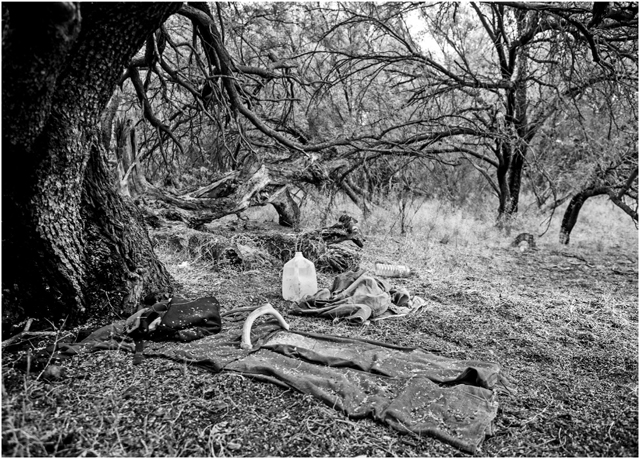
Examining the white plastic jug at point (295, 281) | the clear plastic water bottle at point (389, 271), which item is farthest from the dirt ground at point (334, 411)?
the clear plastic water bottle at point (389, 271)

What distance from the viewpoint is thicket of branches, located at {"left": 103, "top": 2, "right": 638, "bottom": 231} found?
4.56m

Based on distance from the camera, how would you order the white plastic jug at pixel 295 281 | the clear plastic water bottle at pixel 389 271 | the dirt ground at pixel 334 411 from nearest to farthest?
the dirt ground at pixel 334 411, the white plastic jug at pixel 295 281, the clear plastic water bottle at pixel 389 271

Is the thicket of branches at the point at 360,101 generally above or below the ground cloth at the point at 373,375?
above

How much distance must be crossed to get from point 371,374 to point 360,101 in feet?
16.5

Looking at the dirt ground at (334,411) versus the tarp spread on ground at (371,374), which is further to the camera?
the tarp spread on ground at (371,374)

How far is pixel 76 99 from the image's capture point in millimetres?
2406

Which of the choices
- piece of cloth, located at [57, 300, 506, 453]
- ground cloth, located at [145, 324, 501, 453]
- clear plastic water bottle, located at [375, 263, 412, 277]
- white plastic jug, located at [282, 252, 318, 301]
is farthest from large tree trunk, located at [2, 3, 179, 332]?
clear plastic water bottle, located at [375, 263, 412, 277]

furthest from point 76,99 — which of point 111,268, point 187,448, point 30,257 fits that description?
point 187,448

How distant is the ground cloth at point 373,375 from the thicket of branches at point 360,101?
219cm

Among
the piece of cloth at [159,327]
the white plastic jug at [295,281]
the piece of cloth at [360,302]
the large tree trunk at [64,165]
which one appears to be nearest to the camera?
the large tree trunk at [64,165]

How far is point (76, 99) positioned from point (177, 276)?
2196mm

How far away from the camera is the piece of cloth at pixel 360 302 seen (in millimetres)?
3447

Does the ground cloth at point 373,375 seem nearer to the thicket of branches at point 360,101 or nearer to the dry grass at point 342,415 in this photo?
the dry grass at point 342,415

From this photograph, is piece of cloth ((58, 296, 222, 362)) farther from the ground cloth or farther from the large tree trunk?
the large tree trunk
